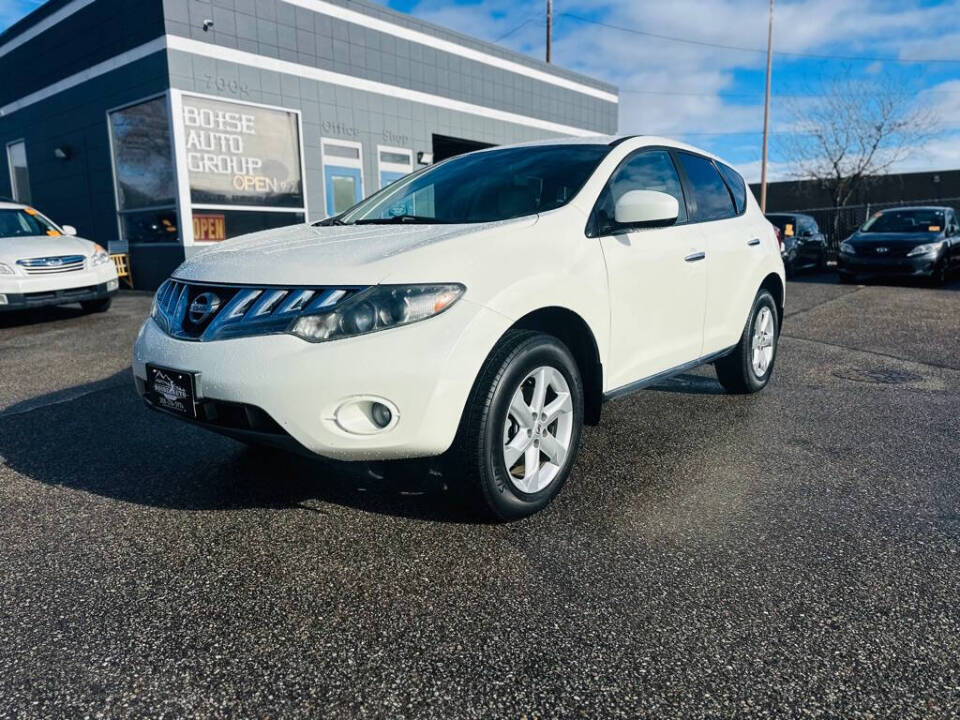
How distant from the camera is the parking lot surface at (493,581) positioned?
6.45ft

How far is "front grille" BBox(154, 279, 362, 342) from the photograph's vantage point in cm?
263

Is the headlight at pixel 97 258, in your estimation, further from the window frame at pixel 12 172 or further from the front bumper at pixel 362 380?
the window frame at pixel 12 172

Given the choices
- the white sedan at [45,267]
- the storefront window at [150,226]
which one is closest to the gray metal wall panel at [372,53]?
the storefront window at [150,226]

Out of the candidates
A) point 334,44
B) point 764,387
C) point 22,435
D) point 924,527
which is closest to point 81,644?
point 22,435

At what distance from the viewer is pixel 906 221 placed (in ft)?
47.9

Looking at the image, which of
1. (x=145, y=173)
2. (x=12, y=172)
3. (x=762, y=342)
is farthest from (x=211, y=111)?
(x=762, y=342)

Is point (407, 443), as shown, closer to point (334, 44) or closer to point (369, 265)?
point (369, 265)

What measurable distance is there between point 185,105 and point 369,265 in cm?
1096

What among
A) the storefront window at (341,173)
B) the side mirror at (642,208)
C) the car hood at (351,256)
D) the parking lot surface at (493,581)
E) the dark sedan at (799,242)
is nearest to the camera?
the parking lot surface at (493,581)

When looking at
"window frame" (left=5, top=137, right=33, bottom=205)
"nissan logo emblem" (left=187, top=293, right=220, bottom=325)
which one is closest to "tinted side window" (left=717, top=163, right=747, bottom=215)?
"nissan logo emblem" (left=187, top=293, right=220, bottom=325)

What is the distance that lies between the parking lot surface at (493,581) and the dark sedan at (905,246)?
33.6ft

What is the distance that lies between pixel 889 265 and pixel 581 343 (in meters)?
12.4

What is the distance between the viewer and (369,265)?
8.77 feet

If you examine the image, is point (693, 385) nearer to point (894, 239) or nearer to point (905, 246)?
point (905, 246)
